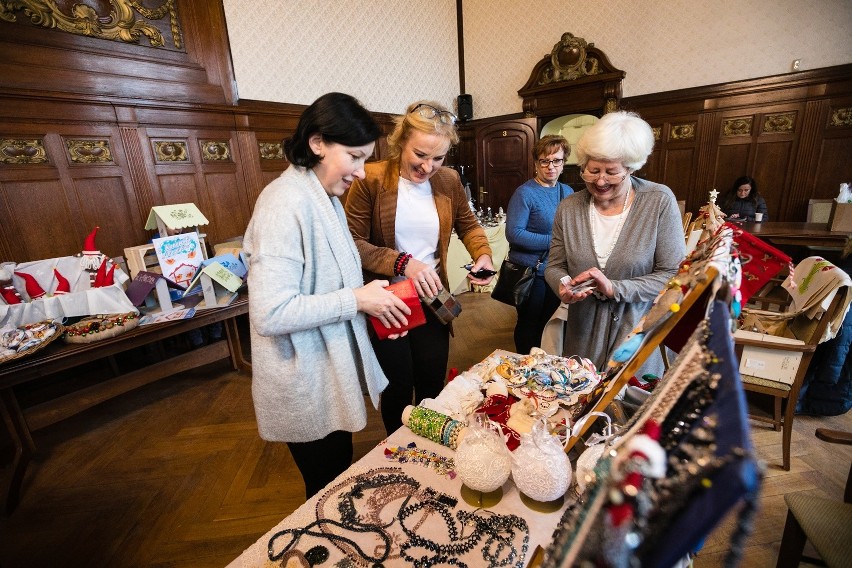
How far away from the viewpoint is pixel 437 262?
1629mm

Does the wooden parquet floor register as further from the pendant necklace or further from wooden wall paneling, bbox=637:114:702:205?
wooden wall paneling, bbox=637:114:702:205

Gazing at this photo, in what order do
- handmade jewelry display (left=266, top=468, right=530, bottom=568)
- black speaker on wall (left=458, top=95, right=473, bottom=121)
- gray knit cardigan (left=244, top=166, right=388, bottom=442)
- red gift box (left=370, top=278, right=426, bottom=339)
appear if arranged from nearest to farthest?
handmade jewelry display (left=266, top=468, right=530, bottom=568)
gray knit cardigan (left=244, top=166, right=388, bottom=442)
red gift box (left=370, top=278, right=426, bottom=339)
black speaker on wall (left=458, top=95, right=473, bottom=121)

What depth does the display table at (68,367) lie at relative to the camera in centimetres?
189

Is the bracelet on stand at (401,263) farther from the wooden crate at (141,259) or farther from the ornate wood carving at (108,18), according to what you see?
the ornate wood carving at (108,18)

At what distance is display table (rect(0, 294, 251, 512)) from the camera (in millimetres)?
1888

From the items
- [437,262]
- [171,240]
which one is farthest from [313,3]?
[437,262]

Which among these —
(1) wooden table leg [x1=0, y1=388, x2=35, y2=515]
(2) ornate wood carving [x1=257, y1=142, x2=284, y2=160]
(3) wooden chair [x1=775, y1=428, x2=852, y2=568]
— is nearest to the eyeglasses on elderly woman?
(3) wooden chair [x1=775, y1=428, x2=852, y2=568]

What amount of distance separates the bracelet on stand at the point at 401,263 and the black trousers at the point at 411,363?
267 mm

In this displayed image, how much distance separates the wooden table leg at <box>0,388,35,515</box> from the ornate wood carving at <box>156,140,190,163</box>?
198 cm

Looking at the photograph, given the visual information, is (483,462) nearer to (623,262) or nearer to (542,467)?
(542,467)

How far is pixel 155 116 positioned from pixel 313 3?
2.10 m

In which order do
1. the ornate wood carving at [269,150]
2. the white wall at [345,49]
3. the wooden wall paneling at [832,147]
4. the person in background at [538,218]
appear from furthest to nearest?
the wooden wall paneling at [832,147] → the ornate wood carving at [269,150] → the white wall at [345,49] → the person in background at [538,218]

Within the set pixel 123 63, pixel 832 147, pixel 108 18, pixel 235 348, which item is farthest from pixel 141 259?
pixel 832 147

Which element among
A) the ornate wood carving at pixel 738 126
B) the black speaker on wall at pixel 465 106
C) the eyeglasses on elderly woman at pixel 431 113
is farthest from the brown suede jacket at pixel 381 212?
the black speaker on wall at pixel 465 106
